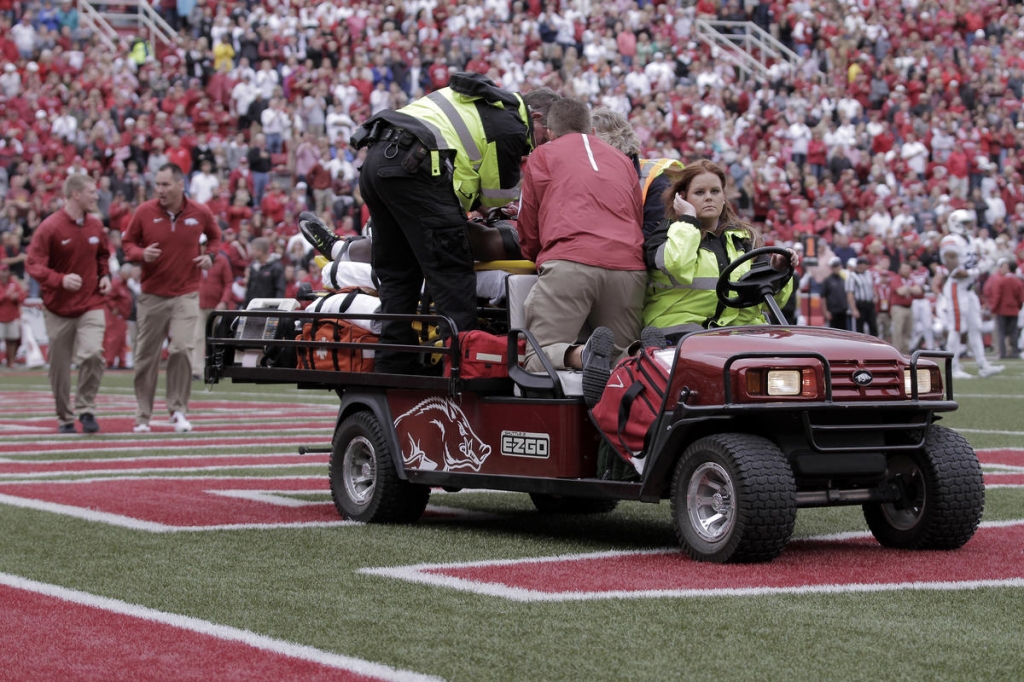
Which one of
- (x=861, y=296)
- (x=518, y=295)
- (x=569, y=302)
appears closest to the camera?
(x=569, y=302)

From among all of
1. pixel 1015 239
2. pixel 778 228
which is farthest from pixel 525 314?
pixel 1015 239

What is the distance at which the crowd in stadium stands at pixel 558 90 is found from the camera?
26969 mm

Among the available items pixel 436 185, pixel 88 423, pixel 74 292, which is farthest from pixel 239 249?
pixel 436 185

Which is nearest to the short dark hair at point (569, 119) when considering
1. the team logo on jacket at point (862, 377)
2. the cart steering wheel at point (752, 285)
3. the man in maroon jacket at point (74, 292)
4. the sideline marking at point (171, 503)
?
the cart steering wheel at point (752, 285)

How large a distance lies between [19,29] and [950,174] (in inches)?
718

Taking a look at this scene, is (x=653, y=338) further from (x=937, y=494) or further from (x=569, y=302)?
(x=937, y=494)

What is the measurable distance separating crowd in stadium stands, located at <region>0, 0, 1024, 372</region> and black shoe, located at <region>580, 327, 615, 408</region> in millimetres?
15520

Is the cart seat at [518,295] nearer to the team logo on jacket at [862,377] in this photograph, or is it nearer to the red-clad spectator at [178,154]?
the team logo on jacket at [862,377]

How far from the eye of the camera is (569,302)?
7.07 metres

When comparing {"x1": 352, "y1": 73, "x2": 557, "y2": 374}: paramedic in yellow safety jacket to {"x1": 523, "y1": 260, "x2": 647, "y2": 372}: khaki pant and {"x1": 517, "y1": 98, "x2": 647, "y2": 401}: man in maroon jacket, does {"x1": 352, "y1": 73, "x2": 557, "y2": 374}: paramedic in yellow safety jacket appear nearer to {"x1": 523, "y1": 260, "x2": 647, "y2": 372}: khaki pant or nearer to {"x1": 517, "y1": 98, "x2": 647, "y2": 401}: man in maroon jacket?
{"x1": 517, "y1": 98, "x2": 647, "y2": 401}: man in maroon jacket

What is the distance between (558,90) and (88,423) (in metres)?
20.2

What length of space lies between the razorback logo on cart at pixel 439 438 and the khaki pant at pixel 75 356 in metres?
6.51

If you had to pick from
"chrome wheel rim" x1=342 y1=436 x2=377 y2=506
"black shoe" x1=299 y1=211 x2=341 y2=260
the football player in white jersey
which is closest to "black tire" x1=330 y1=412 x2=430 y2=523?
"chrome wheel rim" x1=342 y1=436 x2=377 y2=506

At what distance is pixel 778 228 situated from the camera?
2989cm
